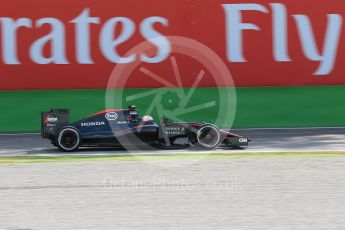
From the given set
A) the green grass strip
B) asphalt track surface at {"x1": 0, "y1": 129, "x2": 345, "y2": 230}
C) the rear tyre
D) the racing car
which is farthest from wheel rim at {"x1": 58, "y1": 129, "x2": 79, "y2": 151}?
the rear tyre

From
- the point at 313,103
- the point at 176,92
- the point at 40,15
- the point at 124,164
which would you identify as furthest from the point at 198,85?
the point at 124,164

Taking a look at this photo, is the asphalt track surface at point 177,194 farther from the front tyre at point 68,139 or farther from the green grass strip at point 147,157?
the front tyre at point 68,139

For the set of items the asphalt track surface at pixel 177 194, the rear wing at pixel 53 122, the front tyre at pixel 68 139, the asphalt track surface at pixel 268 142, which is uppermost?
the rear wing at pixel 53 122

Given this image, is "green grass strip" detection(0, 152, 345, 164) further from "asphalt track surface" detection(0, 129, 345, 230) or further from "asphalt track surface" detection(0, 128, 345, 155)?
A: "asphalt track surface" detection(0, 128, 345, 155)

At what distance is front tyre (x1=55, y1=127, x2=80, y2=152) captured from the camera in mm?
11641

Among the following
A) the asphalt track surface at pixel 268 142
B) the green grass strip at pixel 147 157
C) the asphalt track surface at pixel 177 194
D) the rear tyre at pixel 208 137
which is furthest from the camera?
the asphalt track surface at pixel 268 142

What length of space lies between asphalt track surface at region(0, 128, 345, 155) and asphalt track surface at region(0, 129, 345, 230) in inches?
59.0

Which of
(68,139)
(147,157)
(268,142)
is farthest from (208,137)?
(68,139)

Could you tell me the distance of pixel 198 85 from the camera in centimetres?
1486

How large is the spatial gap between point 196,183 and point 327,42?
7.90 m

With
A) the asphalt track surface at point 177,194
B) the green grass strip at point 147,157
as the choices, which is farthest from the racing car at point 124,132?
the asphalt track surface at point 177,194

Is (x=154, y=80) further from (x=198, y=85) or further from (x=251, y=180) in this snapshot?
(x=251, y=180)

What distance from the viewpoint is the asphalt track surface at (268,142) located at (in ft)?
38.7

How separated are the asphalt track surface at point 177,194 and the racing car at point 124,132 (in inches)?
47.8
